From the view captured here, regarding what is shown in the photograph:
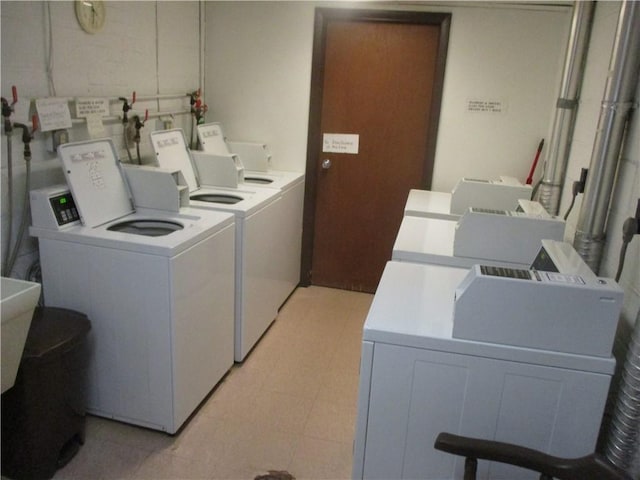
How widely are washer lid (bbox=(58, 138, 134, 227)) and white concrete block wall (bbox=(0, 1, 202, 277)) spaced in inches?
5.9

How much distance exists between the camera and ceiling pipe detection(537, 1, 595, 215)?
2.50 metres

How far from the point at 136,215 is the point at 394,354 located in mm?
1671

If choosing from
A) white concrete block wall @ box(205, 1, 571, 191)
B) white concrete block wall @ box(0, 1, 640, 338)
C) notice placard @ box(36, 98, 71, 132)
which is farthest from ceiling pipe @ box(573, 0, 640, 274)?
notice placard @ box(36, 98, 71, 132)

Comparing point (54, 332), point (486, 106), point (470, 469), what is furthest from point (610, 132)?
point (54, 332)

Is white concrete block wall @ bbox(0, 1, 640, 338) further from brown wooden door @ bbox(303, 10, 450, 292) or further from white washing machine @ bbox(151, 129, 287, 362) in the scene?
white washing machine @ bbox(151, 129, 287, 362)

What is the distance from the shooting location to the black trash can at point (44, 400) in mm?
1864

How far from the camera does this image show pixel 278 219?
3285mm

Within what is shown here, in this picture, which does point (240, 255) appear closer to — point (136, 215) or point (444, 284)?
point (136, 215)

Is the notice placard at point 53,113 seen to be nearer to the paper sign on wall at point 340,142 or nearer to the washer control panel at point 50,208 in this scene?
the washer control panel at point 50,208

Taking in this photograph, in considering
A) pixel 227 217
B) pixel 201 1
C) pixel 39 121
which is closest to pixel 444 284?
pixel 227 217

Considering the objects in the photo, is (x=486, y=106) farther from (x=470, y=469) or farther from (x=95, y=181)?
(x=470, y=469)

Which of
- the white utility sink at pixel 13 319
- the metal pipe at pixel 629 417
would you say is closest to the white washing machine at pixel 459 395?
the metal pipe at pixel 629 417

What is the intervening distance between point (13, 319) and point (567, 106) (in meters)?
2.66

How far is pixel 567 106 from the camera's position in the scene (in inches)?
103
